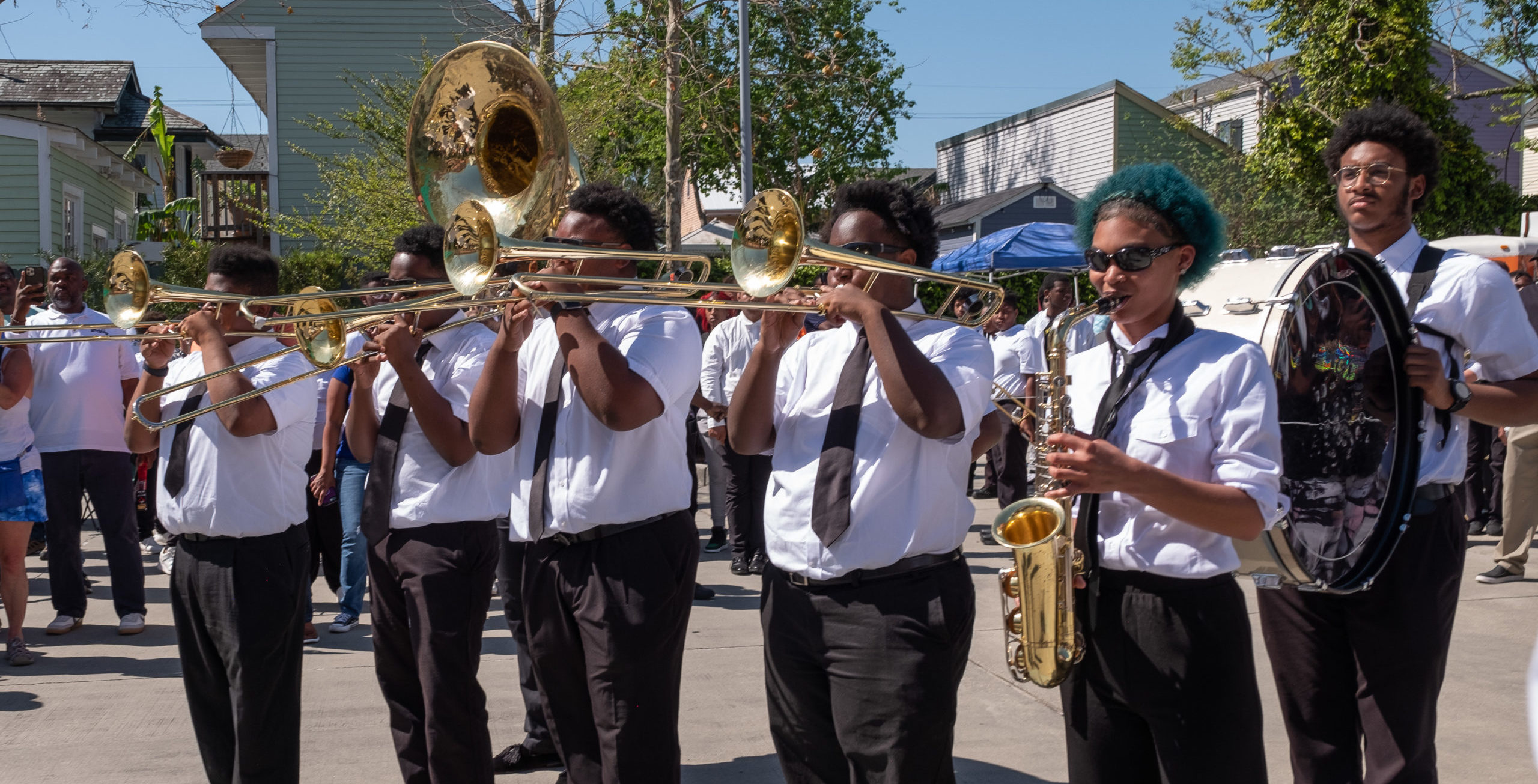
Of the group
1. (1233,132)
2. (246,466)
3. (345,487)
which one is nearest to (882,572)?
(246,466)

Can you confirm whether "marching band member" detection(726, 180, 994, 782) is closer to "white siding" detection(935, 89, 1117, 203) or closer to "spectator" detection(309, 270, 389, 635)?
"spectator" detection(309, 270, 389, 635)

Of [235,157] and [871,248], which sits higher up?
[235,157]

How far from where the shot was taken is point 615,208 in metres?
3.87

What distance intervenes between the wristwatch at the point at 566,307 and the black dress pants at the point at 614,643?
0.67 metres

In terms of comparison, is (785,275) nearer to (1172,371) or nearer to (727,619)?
(1172,371)

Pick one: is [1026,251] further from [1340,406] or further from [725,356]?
[1340,406]

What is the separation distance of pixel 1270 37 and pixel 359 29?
1775 cm

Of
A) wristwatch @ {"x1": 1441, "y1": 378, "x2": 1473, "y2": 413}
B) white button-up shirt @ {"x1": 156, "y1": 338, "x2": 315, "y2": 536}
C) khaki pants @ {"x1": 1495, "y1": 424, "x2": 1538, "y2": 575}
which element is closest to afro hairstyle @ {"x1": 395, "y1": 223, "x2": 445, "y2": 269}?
white button-up shirt @ {"x1": 156, "y1": 338, "x2": 315, "y2": 536}

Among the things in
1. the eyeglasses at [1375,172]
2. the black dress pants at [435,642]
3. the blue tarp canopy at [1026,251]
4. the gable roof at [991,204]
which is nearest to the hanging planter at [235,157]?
the blue tarp canopy at [1026,251]

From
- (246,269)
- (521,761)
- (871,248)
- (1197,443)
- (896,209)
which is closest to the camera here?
(1197,443)

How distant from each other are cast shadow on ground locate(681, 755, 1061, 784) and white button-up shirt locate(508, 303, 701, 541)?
4.99 ft

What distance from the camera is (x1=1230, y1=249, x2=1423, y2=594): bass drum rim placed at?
331 cm

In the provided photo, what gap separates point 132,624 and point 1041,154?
29.8m

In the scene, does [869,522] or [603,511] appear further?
[603,511]
